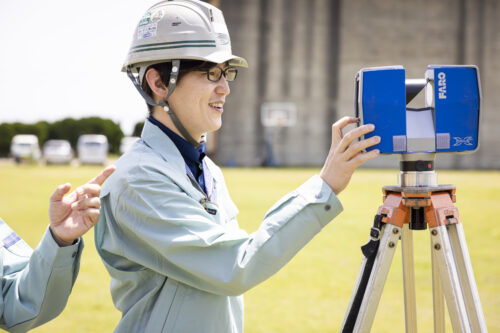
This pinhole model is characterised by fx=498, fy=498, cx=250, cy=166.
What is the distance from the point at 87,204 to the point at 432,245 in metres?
1.14

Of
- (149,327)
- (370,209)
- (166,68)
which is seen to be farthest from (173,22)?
(370,209)

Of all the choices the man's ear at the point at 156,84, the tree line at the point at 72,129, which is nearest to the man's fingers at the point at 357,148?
the man's ear at the point at 156,84

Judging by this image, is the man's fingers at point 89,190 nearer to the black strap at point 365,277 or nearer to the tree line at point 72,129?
the black strap at point 365,277

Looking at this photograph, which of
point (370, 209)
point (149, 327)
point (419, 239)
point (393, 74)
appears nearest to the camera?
point (149, 327)

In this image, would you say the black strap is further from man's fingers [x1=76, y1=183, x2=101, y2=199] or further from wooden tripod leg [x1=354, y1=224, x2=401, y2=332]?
man's fingers [x1=76, y1=183, x2=101, y2=199]

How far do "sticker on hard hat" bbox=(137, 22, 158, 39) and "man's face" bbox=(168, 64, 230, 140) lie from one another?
17 centimetres

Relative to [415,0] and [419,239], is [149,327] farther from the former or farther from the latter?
[415,0]

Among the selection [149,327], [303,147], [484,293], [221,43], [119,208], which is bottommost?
[303,147]

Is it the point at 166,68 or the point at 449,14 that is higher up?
the point at 449,14

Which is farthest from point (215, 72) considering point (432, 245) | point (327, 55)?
point (327, 55)

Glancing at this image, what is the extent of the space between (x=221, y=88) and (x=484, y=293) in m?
3.94

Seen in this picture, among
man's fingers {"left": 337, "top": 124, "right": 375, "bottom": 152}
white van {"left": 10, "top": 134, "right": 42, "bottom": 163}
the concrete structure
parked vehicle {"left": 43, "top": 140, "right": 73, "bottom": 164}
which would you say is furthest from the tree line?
man's fingers {"left": 337, "top": 124, "right": 375, "bottom": 152}

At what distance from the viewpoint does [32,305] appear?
145cm

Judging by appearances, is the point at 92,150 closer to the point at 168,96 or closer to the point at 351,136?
the point at 168,96
